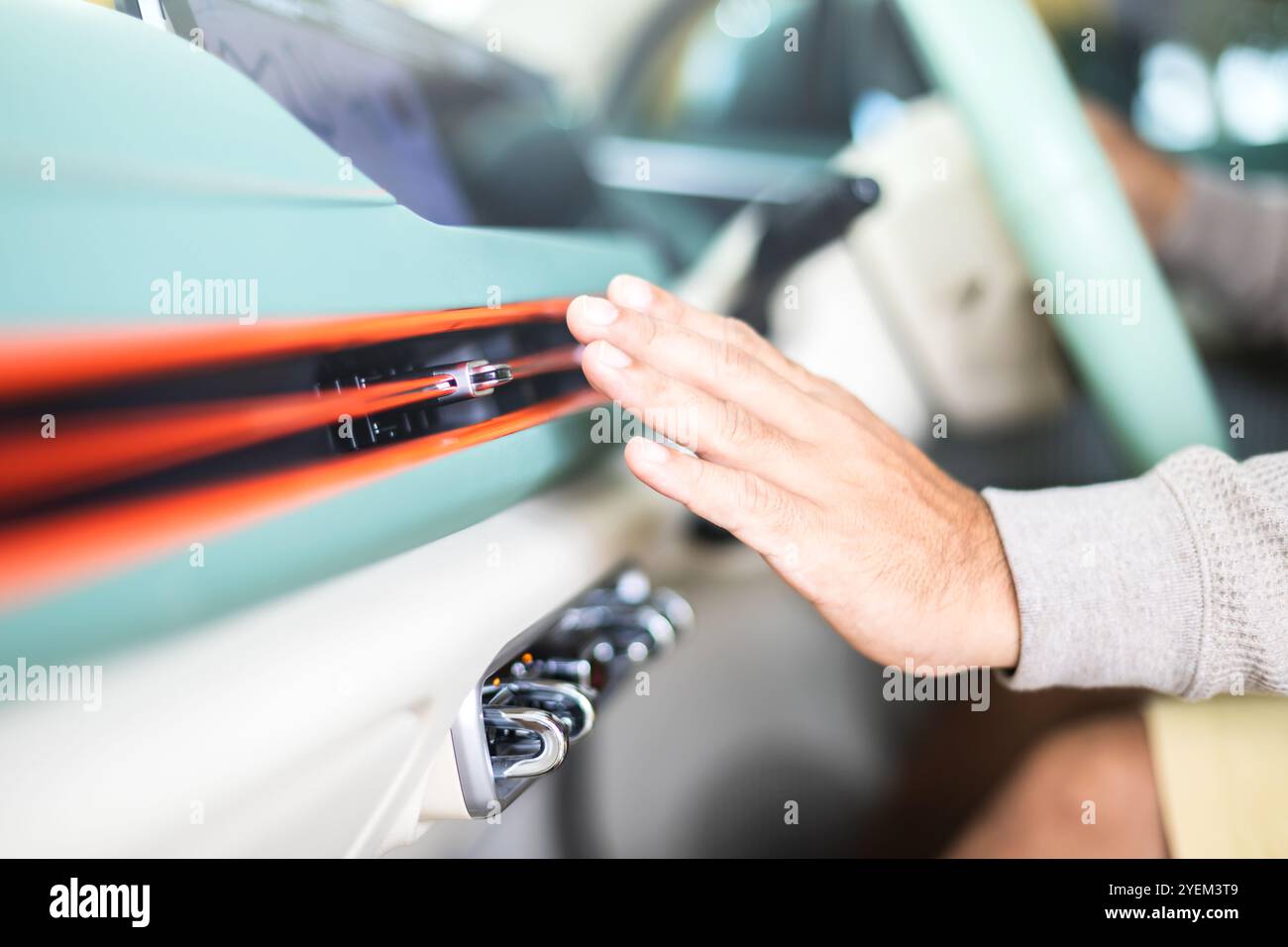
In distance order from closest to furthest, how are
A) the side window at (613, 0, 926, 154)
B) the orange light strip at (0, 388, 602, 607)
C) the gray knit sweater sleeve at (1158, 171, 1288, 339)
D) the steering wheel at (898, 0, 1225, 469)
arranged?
the orange light strip at (0, 388, 602, 607) → the steering wheel at (898, 0, 1225, 469) → the gray knit sweater sleeve at (1158, 171, 1288, 339) → the side window at (613, 0, 926, 154)

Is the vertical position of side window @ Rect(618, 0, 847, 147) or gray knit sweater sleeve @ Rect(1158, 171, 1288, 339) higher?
side window @ Rect(618, 0, 847, 147)

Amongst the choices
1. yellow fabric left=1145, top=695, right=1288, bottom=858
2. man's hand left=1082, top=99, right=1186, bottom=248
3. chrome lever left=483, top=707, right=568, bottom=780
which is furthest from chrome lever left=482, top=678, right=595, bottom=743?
man's hand left=1082, top=99, right=1186, bottom=248

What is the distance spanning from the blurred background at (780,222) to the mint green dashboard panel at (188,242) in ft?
0.43

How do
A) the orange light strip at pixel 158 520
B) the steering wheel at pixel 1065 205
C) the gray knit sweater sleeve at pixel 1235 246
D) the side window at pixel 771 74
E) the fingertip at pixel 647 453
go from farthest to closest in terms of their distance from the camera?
the side window at pixel 771 74, the gray knit sweater sleeve at pixel 1235 246, the steering wheel at pixel 1065 205, the fingertip at pixel 647 453, the orange light strip at pixel 158 520

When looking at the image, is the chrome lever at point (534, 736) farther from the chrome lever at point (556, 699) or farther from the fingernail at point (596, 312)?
the fingernail at point (596, 312)

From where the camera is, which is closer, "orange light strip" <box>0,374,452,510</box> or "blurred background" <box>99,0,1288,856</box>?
"orange light strip" <box>0,374,452,510</box>

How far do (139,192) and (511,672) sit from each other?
31 centimetres

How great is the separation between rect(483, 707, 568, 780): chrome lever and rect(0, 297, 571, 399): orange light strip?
0.20 meters

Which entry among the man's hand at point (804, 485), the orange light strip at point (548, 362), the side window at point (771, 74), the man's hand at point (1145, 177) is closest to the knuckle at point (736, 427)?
the man's hand at point (804, 485)

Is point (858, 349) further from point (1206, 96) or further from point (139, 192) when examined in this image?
point (1206, 96)

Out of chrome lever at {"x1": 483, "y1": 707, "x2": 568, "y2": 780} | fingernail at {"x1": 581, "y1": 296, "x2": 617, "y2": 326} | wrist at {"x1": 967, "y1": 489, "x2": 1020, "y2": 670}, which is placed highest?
fingernail at {"x1": 581, "y1": 296, "x2": 617, "y2": 326}

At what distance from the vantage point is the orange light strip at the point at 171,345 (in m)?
0.27

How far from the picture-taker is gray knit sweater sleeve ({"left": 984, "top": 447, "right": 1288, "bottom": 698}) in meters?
0.45

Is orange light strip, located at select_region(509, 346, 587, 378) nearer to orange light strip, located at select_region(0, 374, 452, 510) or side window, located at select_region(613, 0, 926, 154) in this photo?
orange light strip, located at select_region(0, 374, 452, 510)
